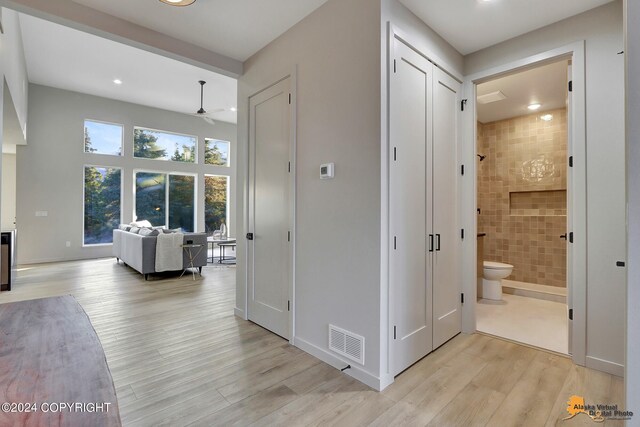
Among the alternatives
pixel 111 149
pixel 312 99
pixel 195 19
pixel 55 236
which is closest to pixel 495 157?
pixel 312 99

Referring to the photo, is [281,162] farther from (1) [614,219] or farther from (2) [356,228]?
(1) [614,219]

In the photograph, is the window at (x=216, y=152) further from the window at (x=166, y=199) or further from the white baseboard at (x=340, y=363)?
the white baseboard at (x=340, y=363)

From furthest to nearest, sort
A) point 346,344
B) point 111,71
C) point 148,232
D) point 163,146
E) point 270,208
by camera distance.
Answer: point 163,146 → point 111,71 → point 148,232 → point 270,208 → point 346,344

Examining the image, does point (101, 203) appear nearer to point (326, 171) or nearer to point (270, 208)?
point (270, 208)

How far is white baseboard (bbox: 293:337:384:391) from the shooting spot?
81.3 inches

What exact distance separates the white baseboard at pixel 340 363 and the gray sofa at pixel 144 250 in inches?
142

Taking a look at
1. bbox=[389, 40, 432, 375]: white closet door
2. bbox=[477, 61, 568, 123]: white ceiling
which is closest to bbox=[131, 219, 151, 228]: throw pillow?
bbox=[389, 40, 432, 375]: white closet door

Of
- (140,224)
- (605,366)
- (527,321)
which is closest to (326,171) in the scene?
(605,366)

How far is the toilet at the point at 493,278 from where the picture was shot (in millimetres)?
4184

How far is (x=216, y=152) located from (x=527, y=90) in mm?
7797

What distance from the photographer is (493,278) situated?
4.23m

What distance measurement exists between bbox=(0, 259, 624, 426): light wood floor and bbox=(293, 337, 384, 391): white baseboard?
44mm

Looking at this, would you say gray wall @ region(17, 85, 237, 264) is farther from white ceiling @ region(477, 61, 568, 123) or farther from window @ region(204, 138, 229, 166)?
white ceiling @ region(477, 61, 568, 123)

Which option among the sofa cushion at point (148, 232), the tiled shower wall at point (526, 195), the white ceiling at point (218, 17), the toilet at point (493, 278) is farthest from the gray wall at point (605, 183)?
the sofa cushion at point (148, 232)
